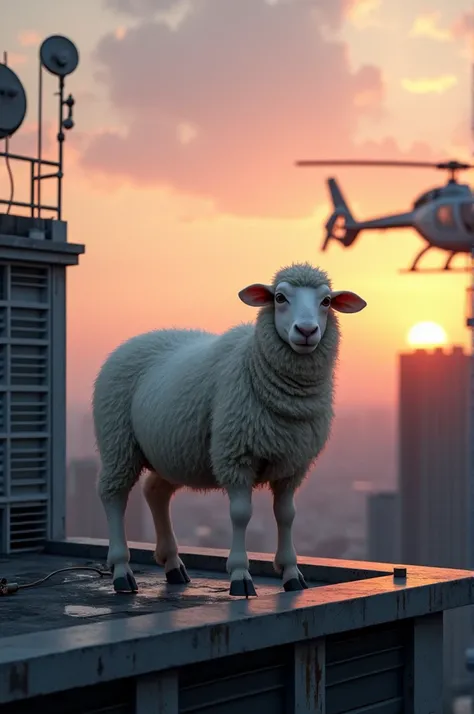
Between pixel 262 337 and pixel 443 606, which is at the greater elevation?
pixel 262 337

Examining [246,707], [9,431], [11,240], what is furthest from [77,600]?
[11,240]

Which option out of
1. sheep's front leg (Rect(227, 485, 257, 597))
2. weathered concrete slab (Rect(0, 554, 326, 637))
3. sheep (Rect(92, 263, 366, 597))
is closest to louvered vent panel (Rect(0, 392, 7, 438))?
weathered concrete slab (Rect(0, 554, 326, 637))

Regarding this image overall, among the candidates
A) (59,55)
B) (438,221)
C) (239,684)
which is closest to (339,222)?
(438,221)

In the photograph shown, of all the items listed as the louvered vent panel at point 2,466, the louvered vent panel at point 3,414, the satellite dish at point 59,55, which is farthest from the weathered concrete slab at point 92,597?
the satellite dish at point 59,55

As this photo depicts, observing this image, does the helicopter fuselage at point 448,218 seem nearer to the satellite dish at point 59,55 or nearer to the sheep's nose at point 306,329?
the satellite dish at point 59,55

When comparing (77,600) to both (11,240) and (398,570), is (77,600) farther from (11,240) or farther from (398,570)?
(11,240)
